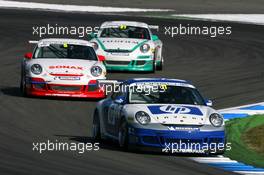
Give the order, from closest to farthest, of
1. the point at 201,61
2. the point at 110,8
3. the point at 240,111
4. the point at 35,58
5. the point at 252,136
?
the point at 252,136
the point at 240,111
the point at 35,58
the point at 201,61
the point at 110,8

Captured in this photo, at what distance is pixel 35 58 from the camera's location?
79.1ft

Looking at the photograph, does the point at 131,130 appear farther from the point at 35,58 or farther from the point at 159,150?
the point at 35,58

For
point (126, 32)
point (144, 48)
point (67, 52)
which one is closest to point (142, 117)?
point (67, 52)

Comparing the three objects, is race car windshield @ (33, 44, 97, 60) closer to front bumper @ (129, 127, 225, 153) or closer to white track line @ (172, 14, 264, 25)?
front bumper @ (129, 127, 225, 153)

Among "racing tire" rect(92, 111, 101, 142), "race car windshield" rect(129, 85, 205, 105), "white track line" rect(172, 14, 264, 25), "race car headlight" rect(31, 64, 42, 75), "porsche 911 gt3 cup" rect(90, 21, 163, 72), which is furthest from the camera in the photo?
"white track line" rect(172, 14, 264, 25)

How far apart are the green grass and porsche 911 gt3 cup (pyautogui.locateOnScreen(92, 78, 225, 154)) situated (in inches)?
20.1

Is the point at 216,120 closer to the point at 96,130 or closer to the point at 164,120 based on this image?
the point at 164,120

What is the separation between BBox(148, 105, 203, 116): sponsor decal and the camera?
1617 cm

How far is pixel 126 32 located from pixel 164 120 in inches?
545

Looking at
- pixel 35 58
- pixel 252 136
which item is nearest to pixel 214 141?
pixel 252 136

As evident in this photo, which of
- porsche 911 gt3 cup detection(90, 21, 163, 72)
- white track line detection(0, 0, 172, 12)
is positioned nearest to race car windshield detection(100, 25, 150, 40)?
porsche 911 gt3 cup detection(90, 21, 163, 72)

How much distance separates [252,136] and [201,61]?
14.1 meters

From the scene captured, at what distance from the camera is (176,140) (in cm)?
1580

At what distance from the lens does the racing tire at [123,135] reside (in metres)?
16.1
